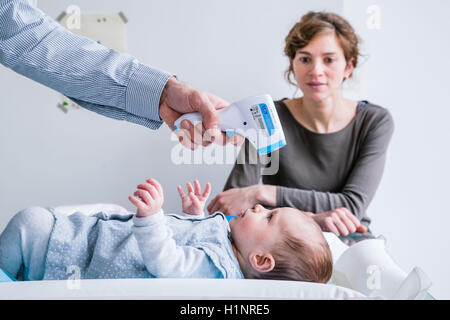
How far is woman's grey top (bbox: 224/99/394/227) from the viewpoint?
5.42 feet

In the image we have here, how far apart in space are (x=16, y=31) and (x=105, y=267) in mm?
516

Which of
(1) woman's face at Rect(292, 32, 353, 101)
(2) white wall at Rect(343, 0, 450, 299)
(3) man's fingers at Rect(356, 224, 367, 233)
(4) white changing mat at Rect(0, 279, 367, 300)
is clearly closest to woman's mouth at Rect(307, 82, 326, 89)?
(1) woman's face at Rect(292, 32, 353, 101)

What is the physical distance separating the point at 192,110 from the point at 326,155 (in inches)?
35.8

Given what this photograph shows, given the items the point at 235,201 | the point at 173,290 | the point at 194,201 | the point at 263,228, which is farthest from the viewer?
the point at 235,201

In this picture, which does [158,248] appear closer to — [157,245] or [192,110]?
[157,245]

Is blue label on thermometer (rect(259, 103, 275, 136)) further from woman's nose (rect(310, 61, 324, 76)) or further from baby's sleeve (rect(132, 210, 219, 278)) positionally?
woman's nose (rect(310, 61, 324, 76))

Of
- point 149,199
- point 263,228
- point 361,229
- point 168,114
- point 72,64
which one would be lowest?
point 361,229

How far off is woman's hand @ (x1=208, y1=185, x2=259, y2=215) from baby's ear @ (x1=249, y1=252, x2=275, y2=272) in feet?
1.48

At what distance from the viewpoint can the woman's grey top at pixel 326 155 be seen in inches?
65.0

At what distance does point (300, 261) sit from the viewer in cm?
100

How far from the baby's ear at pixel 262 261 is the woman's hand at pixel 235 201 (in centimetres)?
45

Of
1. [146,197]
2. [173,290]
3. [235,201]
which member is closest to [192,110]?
[146,197]

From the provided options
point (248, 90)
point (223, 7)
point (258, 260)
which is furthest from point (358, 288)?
point (223, 7)
